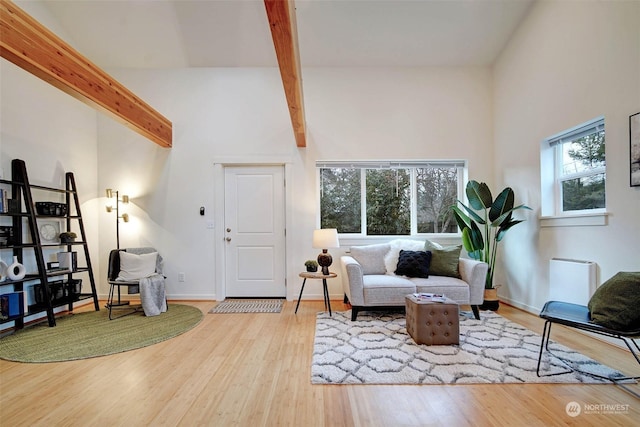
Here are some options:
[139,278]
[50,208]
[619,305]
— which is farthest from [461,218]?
[50,208]

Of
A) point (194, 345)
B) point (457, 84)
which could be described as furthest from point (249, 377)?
point (457, 84)

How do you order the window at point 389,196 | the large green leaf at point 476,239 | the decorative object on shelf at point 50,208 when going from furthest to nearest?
the window at point 389,196 < the large green leaf at point 476,239 < the decorative object on shelf at point 50,208

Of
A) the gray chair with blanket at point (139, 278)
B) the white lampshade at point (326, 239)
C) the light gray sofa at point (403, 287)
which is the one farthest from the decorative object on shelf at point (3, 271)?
the light gray sofa at point (403, 287)

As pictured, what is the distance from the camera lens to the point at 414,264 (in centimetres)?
350

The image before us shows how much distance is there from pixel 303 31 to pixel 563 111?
10.2ft

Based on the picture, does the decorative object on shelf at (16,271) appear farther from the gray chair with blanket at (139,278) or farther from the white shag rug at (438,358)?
the white shag rug at (438,358)

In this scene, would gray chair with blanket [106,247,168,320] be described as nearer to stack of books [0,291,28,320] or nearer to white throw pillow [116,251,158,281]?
white throw pillow [116,251,158,281]

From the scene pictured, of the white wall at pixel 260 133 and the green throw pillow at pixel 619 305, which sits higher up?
the white wall at pixel 260 133

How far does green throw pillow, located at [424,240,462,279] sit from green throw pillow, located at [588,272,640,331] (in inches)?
57.4

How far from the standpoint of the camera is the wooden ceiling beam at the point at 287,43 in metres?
1.92

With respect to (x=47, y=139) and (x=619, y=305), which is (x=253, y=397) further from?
(x=47, y=139)

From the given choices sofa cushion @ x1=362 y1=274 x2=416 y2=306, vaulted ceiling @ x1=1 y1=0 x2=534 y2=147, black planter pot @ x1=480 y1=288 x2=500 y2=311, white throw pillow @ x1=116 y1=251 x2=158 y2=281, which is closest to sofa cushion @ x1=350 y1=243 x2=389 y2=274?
sofa cushion @ x1=362 y1=274 x2=416 y2=306

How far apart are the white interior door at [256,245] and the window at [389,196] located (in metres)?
0.70

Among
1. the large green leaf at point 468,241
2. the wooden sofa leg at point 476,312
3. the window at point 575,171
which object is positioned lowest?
the wooden sofa leg at point 476,312
